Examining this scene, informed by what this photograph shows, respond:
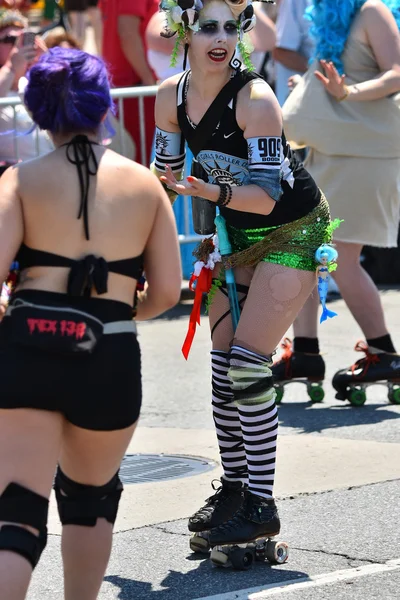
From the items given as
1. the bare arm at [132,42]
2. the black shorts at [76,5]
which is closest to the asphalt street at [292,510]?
the bare arm at [132,42]

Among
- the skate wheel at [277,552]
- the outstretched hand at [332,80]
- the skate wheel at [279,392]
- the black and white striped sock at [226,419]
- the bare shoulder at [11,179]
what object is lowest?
the skate wheel at [279,392]

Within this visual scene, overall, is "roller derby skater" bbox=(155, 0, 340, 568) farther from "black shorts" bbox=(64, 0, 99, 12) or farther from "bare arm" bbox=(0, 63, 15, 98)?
"black shorts" bbox=(64, 0, 99, 12)

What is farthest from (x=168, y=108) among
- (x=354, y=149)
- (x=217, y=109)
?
(x=354, y=149)

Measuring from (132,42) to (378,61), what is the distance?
3.82 meters

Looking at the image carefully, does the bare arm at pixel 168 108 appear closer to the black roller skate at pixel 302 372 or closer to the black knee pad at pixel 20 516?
the black knee pad at pixel 20 516

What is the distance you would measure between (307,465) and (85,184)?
246 centimetres

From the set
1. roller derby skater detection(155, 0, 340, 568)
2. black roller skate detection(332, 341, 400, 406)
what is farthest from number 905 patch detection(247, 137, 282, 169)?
black roller skate detection(332, 341, 400, 406)

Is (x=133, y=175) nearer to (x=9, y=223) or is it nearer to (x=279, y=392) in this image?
(x=9, y=223)

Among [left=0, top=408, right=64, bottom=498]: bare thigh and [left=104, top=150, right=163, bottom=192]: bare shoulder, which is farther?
[left=104, top=150, right=163, bottom=192]: bare shoulder

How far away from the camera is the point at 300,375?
6.68m

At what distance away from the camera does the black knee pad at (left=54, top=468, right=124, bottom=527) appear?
351 centimetres

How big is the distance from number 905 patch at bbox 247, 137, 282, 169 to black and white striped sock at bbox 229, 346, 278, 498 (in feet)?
2.10

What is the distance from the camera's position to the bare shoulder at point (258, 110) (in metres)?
4.28

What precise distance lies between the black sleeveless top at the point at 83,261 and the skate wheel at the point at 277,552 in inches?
50.8
